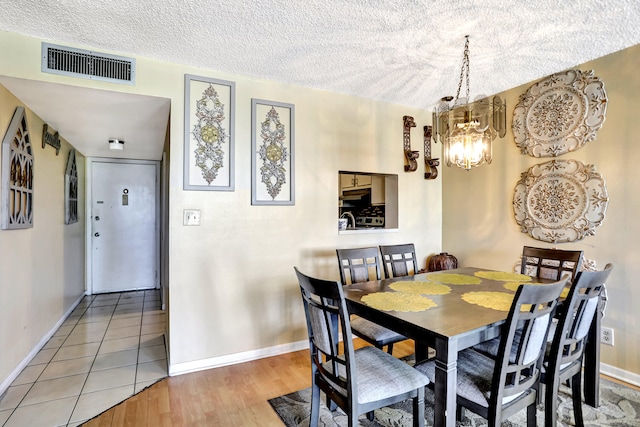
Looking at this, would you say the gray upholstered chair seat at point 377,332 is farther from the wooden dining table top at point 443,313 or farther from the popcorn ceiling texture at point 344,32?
the popcorn ceiling texture at point 344,32

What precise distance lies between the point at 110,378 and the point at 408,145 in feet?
11.1

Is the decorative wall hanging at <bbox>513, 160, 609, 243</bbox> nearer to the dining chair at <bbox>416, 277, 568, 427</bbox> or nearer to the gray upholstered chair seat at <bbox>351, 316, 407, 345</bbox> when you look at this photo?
the dining chair at <bbox>416, 277, 568, 427</bbox>

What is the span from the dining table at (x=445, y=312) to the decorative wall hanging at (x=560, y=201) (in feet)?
2.25

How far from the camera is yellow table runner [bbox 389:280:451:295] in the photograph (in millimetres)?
2006

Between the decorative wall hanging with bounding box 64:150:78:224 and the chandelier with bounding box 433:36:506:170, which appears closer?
the chandelier with bounding box 433:36:506:170

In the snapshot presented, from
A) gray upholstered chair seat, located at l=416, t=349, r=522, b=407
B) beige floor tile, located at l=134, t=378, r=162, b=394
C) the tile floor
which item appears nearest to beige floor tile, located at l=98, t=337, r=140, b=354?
the tile floor

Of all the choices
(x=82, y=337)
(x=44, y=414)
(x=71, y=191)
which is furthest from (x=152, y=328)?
(x=71, y=191)

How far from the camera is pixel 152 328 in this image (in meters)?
3.46

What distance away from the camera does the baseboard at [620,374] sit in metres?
2.32

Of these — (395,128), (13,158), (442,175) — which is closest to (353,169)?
(395,128)

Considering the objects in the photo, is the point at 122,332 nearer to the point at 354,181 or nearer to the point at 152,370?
the point at 152,370

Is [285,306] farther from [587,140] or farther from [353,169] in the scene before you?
[587,140]

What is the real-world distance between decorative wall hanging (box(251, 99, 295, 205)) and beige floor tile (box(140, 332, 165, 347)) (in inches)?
65.1

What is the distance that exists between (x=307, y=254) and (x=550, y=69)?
100 inches
